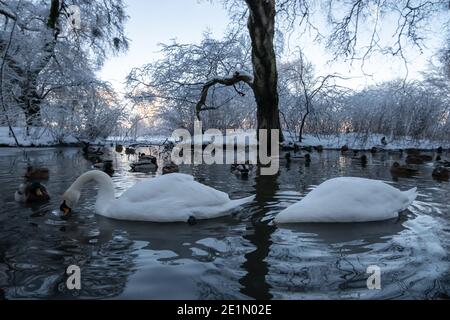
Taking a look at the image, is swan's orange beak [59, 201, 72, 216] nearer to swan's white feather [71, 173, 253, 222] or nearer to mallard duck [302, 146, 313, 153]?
swan's white feather [71, 173, 253, 222]

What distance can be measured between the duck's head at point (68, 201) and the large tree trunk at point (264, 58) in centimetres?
1074

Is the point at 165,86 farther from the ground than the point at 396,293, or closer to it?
farther from the ground

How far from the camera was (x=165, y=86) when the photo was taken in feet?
67.9

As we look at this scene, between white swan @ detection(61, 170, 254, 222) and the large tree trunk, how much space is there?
34.5 ft

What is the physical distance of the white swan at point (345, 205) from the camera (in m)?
4.33

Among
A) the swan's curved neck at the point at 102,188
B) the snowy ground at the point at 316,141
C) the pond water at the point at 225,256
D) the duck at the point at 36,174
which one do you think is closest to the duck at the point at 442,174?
the pond water at the point at 225,256

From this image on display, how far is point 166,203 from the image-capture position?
4.53m

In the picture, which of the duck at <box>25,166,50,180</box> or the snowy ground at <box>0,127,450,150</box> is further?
the snowy ground at <box>0,127,450,150</box>

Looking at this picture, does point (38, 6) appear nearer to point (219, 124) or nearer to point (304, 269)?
point (219, 124)

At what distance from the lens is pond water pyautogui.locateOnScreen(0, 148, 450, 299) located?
2.66 metres

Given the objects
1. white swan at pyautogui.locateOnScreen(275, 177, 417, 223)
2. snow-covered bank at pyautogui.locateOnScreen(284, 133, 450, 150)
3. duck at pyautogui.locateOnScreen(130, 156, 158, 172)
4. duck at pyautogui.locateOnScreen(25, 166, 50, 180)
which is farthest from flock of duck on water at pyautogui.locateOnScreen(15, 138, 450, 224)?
snow-covered bank at pyautogui.locateOnScreen(284, 133, 450, 150)

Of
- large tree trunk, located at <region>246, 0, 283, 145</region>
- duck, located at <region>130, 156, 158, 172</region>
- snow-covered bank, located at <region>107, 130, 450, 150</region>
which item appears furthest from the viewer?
snow-covered bank, located at <region>107, 130, 450, 150</region>

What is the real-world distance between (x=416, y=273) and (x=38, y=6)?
2287 cm
